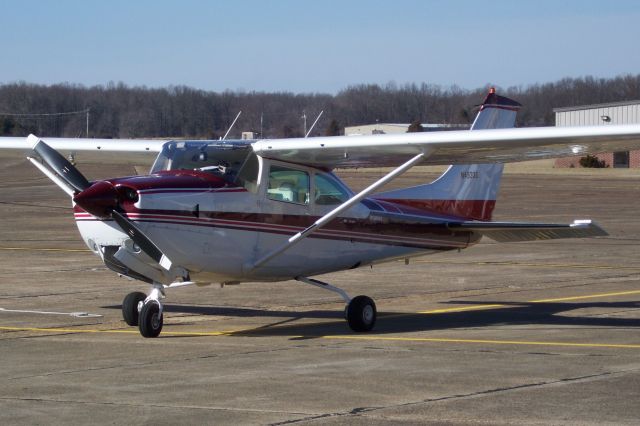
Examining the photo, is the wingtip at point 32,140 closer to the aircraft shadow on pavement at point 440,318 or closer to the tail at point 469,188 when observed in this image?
the aircraft shadow on pavement at point 440,318

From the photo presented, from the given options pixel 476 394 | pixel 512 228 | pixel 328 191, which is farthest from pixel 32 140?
pixel 476 394

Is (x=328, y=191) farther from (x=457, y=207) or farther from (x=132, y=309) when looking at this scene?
(x=132, y=309)

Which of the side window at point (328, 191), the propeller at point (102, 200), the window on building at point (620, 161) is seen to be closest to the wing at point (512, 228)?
the side window at point (328, 191)

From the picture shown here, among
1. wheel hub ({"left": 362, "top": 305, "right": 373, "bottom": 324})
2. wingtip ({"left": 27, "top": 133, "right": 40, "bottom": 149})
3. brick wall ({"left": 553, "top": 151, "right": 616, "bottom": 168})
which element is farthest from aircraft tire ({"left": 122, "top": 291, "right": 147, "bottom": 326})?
brick wall ({"left": 553, "top": 151, "right": 616, "bottom": 168})

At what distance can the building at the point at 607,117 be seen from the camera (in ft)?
239

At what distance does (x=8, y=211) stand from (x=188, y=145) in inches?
954

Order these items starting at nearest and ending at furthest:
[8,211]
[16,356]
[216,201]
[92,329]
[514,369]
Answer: [514,369] → [16,356] → [216,201] → [92,329] → [8,211]

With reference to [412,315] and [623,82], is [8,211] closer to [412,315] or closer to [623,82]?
[412,315]

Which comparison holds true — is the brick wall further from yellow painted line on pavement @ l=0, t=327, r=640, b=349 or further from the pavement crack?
the pavement crack

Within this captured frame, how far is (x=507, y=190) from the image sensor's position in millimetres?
48406

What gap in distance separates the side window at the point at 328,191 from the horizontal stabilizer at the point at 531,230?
185 centimetres

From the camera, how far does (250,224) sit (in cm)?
1204

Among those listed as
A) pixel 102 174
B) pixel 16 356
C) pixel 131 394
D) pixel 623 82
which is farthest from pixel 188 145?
pixel 623 82

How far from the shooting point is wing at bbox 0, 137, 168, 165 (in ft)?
46.0
